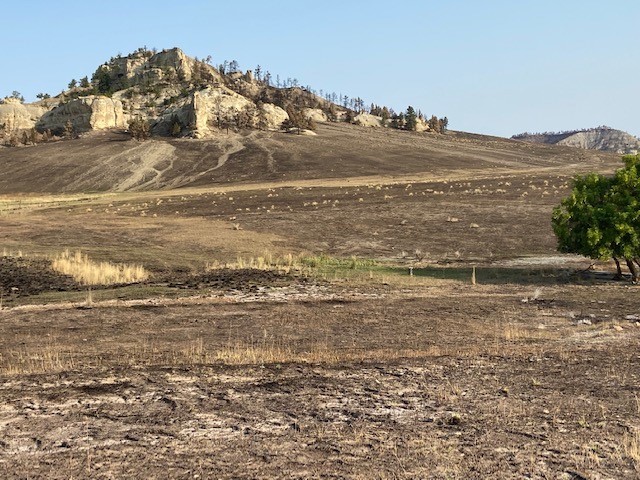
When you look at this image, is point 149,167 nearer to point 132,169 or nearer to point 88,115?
point 132,169

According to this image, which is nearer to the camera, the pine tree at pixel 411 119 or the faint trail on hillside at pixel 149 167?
the faint trail on hillside at pixel 149 167

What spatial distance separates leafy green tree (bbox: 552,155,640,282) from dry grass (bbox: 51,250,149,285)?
789 inches

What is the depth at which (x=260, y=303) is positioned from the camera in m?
22.6

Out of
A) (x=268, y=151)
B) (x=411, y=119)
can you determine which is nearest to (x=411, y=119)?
(x=411, y=119)

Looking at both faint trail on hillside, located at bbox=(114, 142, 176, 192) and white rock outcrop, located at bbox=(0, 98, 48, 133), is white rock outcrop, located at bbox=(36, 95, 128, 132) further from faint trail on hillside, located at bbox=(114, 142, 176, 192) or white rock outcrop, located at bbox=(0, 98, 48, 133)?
faint trail on hillside, located at bbox=(114, 142, 176, 192)

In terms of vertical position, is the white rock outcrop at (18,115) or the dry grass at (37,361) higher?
the white rock outcrop at (18,115)

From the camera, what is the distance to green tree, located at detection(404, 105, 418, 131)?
184500 mm

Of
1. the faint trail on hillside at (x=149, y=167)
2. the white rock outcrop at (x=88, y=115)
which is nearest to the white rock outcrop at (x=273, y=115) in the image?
the faint trail on hillside at (x=149, y=167)

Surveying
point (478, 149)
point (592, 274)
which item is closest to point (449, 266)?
point (592, 274)

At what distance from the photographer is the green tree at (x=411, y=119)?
Result: 605 ft

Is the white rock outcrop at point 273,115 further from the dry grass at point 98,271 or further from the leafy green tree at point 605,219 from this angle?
the leafy green tree at point 605,219

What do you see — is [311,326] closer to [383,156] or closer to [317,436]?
[317,436]

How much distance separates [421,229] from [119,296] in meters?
26.2

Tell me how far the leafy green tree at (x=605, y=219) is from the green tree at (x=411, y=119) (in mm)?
158273
